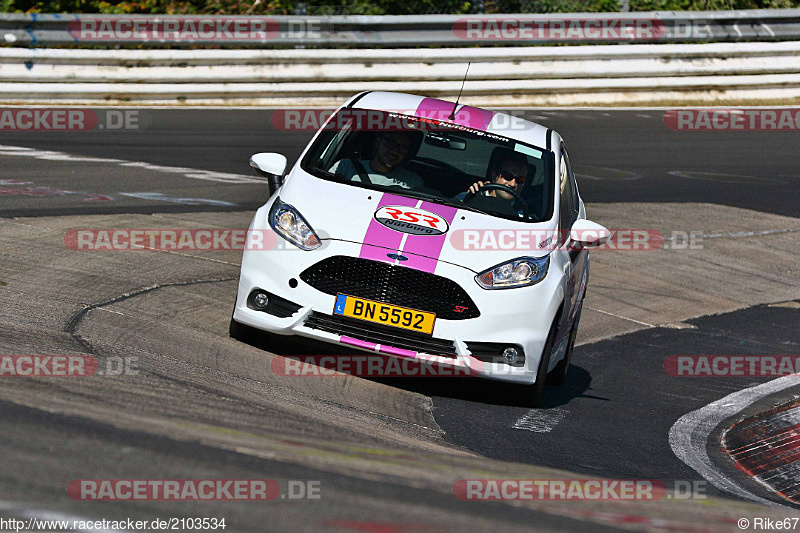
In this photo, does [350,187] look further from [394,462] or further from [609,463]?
[394,462]

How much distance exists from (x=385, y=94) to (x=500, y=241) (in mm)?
1885

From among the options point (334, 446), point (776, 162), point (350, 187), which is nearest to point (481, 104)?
point (776, 162)

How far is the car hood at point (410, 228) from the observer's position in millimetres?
6492

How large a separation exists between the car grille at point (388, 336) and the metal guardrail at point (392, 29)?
39.2 feet

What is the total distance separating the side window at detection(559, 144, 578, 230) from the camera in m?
7.44

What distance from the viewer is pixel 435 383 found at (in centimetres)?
712

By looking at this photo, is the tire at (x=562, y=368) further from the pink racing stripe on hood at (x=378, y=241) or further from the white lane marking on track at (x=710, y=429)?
the pink racing stripe on hood at (x=378, y=241)

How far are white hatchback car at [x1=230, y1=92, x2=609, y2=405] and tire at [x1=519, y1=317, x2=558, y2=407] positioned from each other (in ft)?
0.04
